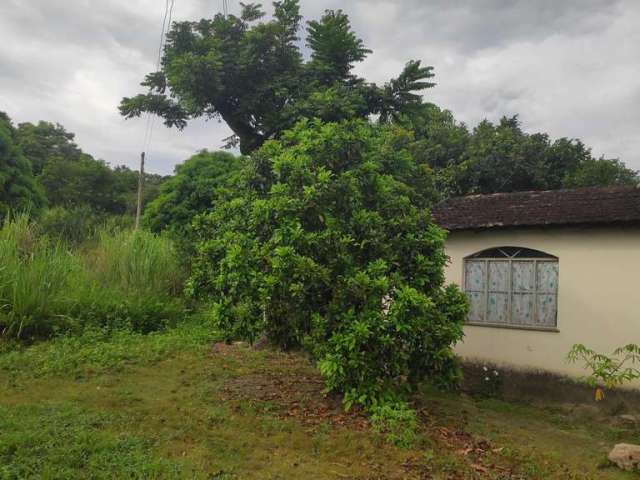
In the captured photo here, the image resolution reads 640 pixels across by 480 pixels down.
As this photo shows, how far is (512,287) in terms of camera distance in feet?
29.6

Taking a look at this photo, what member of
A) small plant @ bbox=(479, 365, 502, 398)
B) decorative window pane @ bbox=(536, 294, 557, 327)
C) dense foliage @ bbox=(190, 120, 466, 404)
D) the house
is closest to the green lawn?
small plant @ bbox=(479, 365, 502, 398)

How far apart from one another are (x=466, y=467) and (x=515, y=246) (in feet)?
15.2

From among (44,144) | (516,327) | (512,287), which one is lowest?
(516,327)

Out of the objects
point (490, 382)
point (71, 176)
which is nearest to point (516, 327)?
point (490, 382)

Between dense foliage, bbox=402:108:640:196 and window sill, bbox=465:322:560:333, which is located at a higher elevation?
dense foliage, bbox=402:108:640:196

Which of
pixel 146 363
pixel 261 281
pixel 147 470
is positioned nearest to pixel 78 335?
pixel 146 363

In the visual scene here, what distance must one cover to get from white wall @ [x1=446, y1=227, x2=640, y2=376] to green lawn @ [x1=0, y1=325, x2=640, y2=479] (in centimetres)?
91

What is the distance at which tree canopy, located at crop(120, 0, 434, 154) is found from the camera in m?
13.2

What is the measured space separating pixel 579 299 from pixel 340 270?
13.4 feet

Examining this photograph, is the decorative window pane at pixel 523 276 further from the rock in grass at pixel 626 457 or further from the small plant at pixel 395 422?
the small plant at pixel 395 422

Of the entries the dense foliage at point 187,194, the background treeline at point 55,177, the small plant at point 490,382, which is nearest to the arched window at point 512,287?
the small plant at point 490,382

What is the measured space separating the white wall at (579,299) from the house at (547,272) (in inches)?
0.5

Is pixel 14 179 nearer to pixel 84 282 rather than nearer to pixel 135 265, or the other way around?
pixel 135 265

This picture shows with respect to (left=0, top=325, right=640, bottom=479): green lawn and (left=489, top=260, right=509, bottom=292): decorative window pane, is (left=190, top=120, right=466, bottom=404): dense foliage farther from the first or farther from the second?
(left=489, top=260, right=509, bottom=292): decorative window pane
